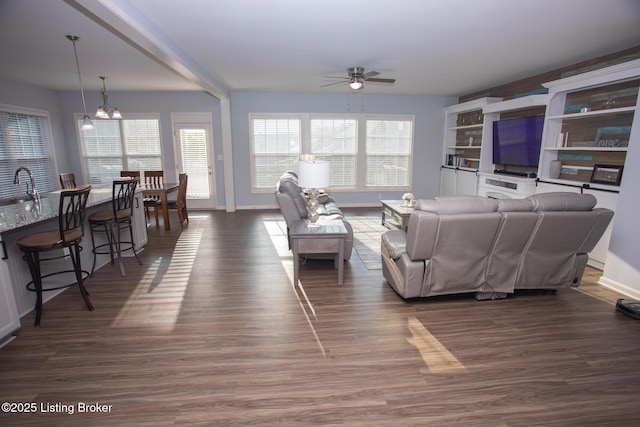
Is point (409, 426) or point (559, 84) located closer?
point (409, 426)

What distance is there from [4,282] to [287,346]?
7.41 ft

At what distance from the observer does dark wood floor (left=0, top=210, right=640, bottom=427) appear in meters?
1.87

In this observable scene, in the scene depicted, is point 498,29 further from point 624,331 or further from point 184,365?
point 184,365

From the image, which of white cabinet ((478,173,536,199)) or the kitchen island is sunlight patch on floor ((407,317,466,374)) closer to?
the kitchen island

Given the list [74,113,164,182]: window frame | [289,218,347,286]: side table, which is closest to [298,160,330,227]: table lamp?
[289,218,347,286]: side table

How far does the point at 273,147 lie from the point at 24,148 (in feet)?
15.8

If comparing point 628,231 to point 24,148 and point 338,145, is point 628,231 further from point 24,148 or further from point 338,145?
point 24,148

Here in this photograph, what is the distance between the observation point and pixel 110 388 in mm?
2047

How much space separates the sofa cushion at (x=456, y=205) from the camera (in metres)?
2.74

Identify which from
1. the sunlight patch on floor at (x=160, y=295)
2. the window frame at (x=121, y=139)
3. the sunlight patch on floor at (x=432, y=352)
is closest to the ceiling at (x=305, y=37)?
the window frame at (x=121, y=139)

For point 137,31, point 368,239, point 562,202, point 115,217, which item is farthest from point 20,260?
point 562,202

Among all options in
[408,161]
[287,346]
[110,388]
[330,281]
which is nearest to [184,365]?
[110,388]

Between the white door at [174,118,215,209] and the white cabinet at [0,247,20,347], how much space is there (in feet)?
17.2

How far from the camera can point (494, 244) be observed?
2.95 metres
